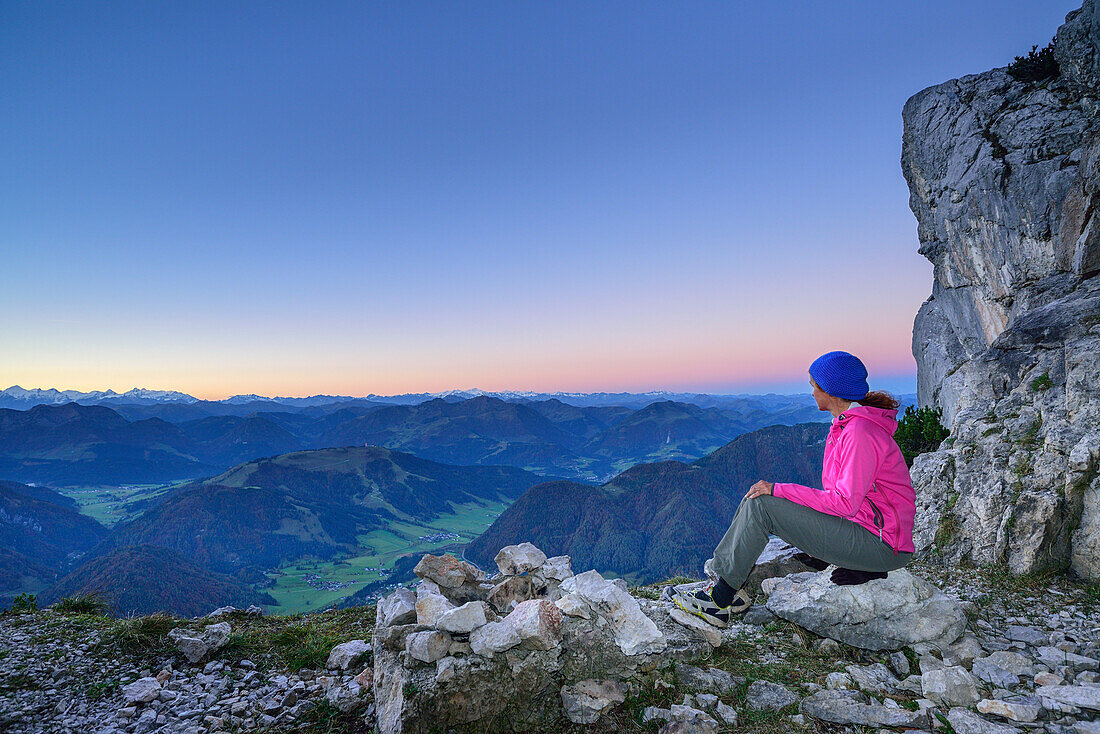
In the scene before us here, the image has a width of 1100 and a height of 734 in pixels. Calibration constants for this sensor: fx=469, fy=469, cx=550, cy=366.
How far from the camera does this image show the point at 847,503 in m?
5.27

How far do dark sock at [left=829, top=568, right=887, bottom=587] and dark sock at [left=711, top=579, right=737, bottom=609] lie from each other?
4.34 ft

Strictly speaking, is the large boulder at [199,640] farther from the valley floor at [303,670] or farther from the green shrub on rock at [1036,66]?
the green shrub on rock at [1036,66]

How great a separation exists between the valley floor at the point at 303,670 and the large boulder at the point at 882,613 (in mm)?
184

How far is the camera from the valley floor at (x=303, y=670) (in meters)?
4.65

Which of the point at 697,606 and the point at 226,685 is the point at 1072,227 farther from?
the point at 226,685

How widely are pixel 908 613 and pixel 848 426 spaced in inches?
103

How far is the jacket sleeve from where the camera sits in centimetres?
518

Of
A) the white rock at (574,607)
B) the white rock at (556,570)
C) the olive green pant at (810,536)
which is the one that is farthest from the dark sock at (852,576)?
the white rock at (556,570)

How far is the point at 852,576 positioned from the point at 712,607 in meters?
1.77

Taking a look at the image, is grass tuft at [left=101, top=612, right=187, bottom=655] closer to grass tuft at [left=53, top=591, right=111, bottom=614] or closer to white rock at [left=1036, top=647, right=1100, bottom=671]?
grass tuft at [left=53, top=591, right=111, bottom=614]

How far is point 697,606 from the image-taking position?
6.23 meters

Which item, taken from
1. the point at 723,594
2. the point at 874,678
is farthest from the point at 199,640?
the point at 874,678

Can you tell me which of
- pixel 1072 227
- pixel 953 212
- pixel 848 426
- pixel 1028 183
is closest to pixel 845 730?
pixel 848 426

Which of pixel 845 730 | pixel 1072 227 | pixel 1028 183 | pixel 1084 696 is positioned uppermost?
pixel 1028 183
